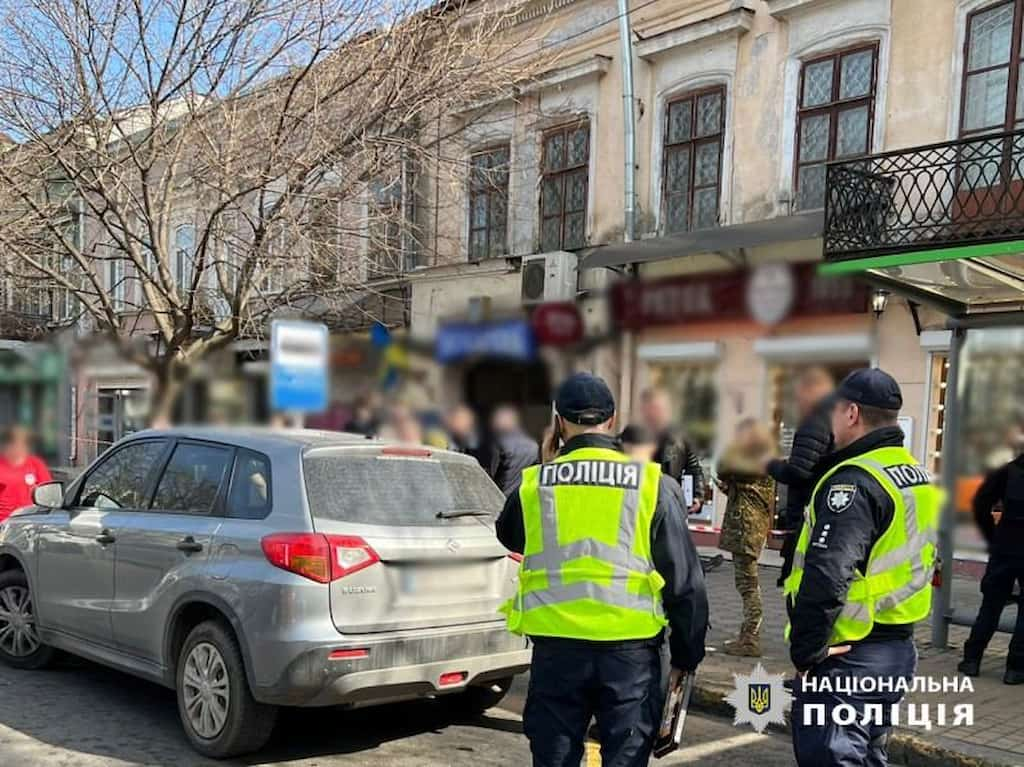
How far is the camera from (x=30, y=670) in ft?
18.8

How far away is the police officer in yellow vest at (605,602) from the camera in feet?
9.99

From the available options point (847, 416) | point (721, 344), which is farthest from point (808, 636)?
point (721, 344)

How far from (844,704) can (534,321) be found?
1069 centimetres

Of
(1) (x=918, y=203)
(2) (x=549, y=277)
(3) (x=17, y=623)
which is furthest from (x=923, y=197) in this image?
(3) (x=17, y=623)

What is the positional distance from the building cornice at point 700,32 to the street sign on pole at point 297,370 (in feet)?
21.9

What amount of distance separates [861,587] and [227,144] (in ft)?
29.8

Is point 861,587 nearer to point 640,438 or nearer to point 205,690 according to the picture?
point 205,690

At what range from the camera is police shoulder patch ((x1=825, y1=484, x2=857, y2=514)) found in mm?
2969

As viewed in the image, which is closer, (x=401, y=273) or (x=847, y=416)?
(x=847, y=416)

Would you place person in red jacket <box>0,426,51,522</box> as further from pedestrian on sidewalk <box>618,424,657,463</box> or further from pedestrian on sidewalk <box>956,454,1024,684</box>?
pedestrian on sidewalk <box>956,454,1024,684</box>

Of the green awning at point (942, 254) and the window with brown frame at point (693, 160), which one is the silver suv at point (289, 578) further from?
the window with brown frame at point (693, 160)

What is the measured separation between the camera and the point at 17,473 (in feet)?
23.7

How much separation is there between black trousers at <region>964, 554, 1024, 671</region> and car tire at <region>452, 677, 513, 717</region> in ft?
9.55

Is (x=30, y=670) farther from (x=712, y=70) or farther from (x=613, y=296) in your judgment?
(x=712, y=70)
